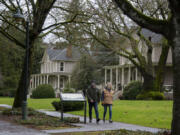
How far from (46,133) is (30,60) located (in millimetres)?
9877

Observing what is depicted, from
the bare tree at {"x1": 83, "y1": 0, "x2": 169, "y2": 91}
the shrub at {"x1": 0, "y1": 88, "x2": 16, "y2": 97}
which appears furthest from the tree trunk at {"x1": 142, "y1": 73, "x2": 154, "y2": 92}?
the shrub at {"x1": 0, "y1": 88, "x2": 16, "y2": 97}

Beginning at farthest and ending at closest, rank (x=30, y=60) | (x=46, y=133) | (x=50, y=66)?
(x=50, y=66) < (x=30, y=60) < (x=46, y=133)

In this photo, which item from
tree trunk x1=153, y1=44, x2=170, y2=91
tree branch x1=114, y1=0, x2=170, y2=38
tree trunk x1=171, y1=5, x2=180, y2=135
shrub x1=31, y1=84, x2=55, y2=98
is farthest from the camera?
shrub x1=31, y1=84, x2=55, y2=98

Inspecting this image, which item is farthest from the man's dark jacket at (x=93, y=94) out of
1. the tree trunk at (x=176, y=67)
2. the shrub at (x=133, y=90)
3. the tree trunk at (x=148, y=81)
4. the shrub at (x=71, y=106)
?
the shrub at (x=133, y=90)

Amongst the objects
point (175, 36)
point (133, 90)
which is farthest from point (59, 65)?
point (175, 36)

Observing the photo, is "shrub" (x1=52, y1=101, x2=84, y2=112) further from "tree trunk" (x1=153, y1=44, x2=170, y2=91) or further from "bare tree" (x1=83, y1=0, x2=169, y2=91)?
"tree trunk" (x1=153, y1=44, x2=170, y2=91)

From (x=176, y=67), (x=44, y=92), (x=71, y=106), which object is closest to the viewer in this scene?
(x=176, y=67)

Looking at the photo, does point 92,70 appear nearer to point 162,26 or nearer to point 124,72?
point 124,72

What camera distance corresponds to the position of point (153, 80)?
3128 cm

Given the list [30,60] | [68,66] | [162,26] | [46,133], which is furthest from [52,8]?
[68,66]

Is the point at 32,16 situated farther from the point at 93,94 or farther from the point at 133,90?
the point at 133,90

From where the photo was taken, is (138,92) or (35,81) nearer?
(138,92)

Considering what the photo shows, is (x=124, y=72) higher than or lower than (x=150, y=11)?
lower

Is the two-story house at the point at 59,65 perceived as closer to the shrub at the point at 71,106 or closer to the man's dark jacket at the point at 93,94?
the shrub at the point at 71,106
